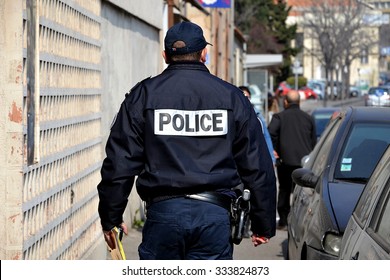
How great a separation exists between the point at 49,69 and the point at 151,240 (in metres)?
2.56

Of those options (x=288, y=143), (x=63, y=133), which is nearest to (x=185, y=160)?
(x=63, y=133)

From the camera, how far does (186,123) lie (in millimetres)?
5406

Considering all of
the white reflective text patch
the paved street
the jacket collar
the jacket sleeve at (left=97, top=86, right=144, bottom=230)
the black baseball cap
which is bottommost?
the paved street

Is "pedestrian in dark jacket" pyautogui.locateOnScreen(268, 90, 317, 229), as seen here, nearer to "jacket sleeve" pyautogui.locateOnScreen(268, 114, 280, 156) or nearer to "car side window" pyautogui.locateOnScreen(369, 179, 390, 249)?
"jacket sleeve" pyautogui.locateOnScreen(268, 114, 280, 156)

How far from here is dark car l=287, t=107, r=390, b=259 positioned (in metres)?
7.60

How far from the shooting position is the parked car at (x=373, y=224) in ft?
15.3

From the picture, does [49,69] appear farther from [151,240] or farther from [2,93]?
[151,240]

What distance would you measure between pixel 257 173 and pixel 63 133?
301 centimetres

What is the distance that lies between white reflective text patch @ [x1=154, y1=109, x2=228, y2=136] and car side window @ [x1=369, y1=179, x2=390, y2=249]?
869mm

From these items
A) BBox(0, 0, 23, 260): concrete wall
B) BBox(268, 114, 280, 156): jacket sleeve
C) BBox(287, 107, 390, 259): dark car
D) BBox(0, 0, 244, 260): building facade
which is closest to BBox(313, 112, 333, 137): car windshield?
BBox(268, 114, 280, 156): jacket sleeve

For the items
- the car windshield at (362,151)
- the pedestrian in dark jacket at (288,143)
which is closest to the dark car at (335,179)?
the car windshield at (362,151)

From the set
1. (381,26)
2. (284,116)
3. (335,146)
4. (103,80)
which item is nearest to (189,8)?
(284,116)

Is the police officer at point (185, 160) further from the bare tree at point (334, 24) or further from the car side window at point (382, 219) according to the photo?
the bare tree at point (334, 24)

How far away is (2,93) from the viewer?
21.5 ft
